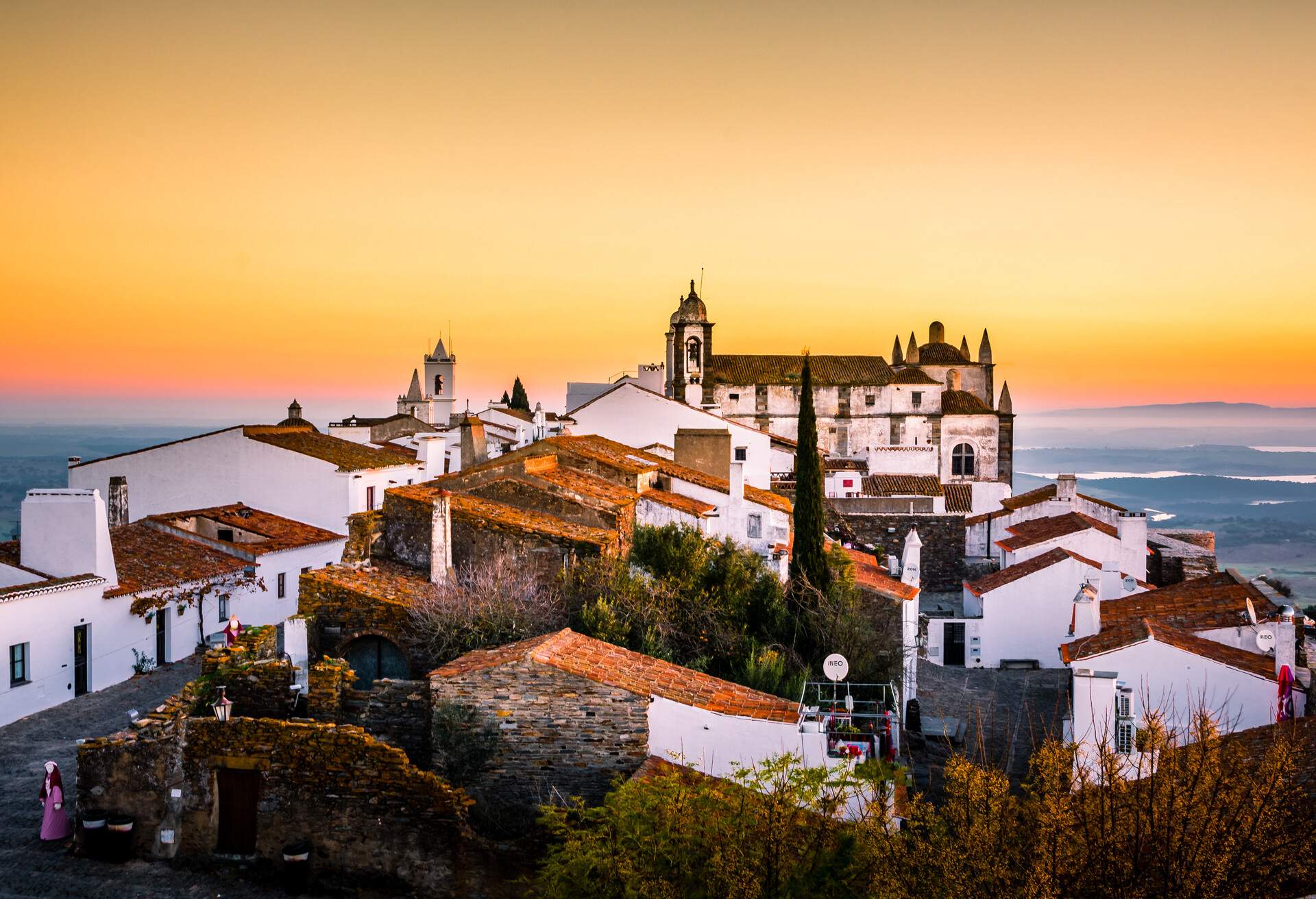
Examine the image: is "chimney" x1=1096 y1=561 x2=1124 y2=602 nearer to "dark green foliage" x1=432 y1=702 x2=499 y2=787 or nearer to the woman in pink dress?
"dark green foliage" x1=432 y1=702 x2=499 y2=787

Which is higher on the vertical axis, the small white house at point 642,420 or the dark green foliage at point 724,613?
the small white house at point 642,420

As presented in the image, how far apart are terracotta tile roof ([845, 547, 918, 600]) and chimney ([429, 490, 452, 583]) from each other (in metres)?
9.73

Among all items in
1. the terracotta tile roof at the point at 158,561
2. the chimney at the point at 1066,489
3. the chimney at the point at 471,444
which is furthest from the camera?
the chimney at the point at 1066,489

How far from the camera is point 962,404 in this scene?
76375 mm

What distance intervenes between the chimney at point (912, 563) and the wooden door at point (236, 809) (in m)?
18.0

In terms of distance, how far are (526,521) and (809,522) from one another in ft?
23.2

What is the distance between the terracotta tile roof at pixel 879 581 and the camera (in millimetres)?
24156

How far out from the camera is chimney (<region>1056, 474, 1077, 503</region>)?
127 feet

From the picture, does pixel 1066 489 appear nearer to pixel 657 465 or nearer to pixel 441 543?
pixel 657 465

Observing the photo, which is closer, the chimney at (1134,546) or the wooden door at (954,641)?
the wooden door at (954,641)

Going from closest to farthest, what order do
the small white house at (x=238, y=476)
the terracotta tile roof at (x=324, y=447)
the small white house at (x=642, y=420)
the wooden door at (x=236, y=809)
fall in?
the wooden door at (x=236, y=809)
the small white house at (x=238, y=476)
the terracotta tile roof at (x=324, y=447)
the small white house at (x=642, y=420)

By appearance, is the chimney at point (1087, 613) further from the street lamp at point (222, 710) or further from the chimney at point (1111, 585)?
the street lamp at point (222, 710)

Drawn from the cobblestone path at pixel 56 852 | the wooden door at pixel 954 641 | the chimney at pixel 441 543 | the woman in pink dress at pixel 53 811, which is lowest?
the wooden door at pixel 954 641

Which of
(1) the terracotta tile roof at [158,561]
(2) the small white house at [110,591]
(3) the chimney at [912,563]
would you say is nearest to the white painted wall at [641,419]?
(3) the chimney at [912,563]
